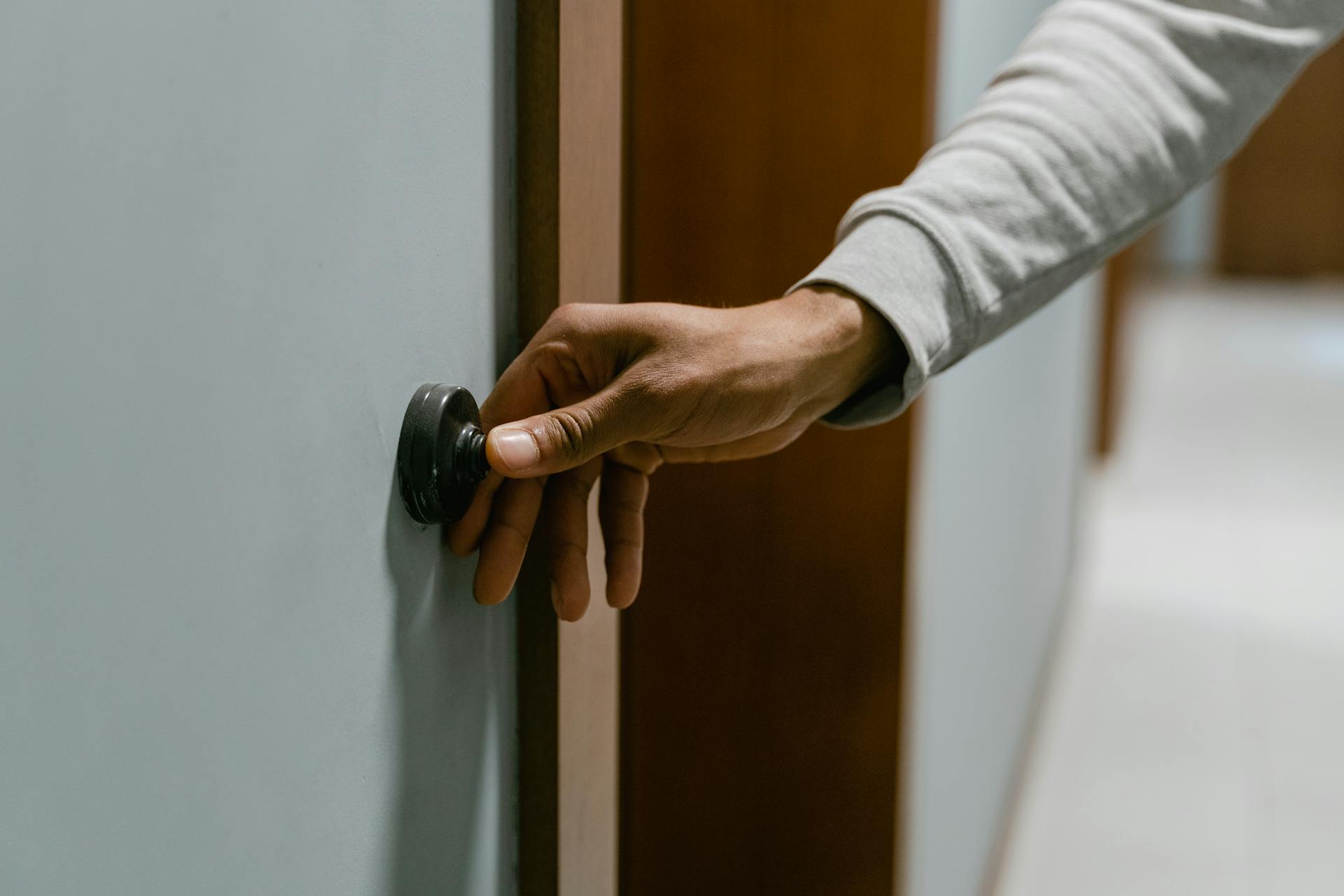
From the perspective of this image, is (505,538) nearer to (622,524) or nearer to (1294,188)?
(622,524)

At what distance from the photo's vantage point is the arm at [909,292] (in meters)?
0.59

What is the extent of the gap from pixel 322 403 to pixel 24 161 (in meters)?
0.15

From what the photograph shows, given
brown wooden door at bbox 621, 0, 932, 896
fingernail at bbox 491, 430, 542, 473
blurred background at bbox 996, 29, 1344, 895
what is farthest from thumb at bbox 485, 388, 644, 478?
blurred background at bbox 996, 29, 1344, 895

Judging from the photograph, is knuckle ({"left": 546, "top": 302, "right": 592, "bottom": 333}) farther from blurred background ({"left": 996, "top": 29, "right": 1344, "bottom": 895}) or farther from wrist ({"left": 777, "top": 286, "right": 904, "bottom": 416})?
blurred background ({"left": 996, "top": 29, "right": 1344, "bottom": 895})

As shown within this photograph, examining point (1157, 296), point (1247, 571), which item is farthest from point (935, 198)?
point (1157, 296)

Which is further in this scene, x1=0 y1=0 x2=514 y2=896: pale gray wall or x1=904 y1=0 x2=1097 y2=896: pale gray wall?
x1=904 y1=0 x2=1097 y2=896: pale gray wall

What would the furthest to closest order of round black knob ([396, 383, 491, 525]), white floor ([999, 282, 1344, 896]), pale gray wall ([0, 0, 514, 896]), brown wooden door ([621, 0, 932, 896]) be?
1. white floor ([999, 282, 1344, 896])
2. brown wooden door ([621, 0, 932, 896])
3. round black knob ([396, 383, 491, 525])
4. pale gray wall ([0, 0, 514, 896])

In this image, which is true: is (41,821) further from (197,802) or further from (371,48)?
(371,48)

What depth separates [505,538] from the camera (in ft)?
1.91

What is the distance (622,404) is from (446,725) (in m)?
0.16

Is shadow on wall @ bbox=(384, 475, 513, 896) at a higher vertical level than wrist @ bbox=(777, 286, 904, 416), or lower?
lower

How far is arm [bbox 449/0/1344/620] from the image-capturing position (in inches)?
23.2

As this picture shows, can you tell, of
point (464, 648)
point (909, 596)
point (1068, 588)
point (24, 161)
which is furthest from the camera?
point (1068, 588)

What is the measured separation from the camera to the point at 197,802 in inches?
15.8
